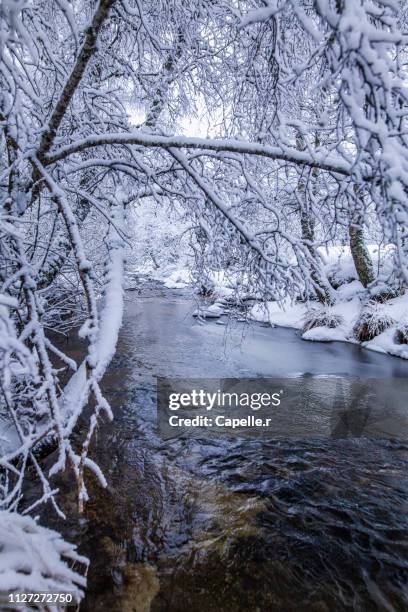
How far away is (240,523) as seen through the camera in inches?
129

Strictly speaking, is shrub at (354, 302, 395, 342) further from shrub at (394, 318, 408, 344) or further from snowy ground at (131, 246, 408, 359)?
shrub at (394, 318, 408, 344)

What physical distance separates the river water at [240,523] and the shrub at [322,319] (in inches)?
253

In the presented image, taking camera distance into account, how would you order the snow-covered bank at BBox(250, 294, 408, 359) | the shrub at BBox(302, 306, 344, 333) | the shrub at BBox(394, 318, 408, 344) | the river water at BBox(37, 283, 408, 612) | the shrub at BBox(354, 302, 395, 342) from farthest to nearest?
the shrub at BBox(302, 306, 344, 333)
the shrub at BBox(354, 302, 395, 342)
the snow-covered bank at BBox(250, 294, 408, 359)
the shrub at BBox(394, 318, 408, 344)
the river water at BBox(37, 283, 408, 612)

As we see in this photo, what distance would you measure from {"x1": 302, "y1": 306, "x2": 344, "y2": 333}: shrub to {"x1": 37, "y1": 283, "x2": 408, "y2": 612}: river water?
642 cm

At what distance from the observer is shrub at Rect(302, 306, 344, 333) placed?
10863mm

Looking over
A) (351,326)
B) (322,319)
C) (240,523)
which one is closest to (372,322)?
(351,326)

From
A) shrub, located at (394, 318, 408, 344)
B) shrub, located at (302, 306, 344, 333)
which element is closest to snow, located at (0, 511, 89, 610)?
shrub, located at (394, 318, 408, 344)

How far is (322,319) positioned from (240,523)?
28.4ft

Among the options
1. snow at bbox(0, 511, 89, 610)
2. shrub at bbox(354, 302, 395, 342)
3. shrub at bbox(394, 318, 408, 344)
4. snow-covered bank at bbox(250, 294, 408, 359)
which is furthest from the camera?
shrub at bbox(354, 302, 395, 342)

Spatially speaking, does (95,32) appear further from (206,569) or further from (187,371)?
(187,371)

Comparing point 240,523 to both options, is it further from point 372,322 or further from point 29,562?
point 372,322

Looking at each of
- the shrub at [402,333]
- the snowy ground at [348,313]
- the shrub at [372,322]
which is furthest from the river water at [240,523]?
the shrub at [372,322]

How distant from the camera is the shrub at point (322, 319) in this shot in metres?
10.9

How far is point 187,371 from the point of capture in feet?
24.7
